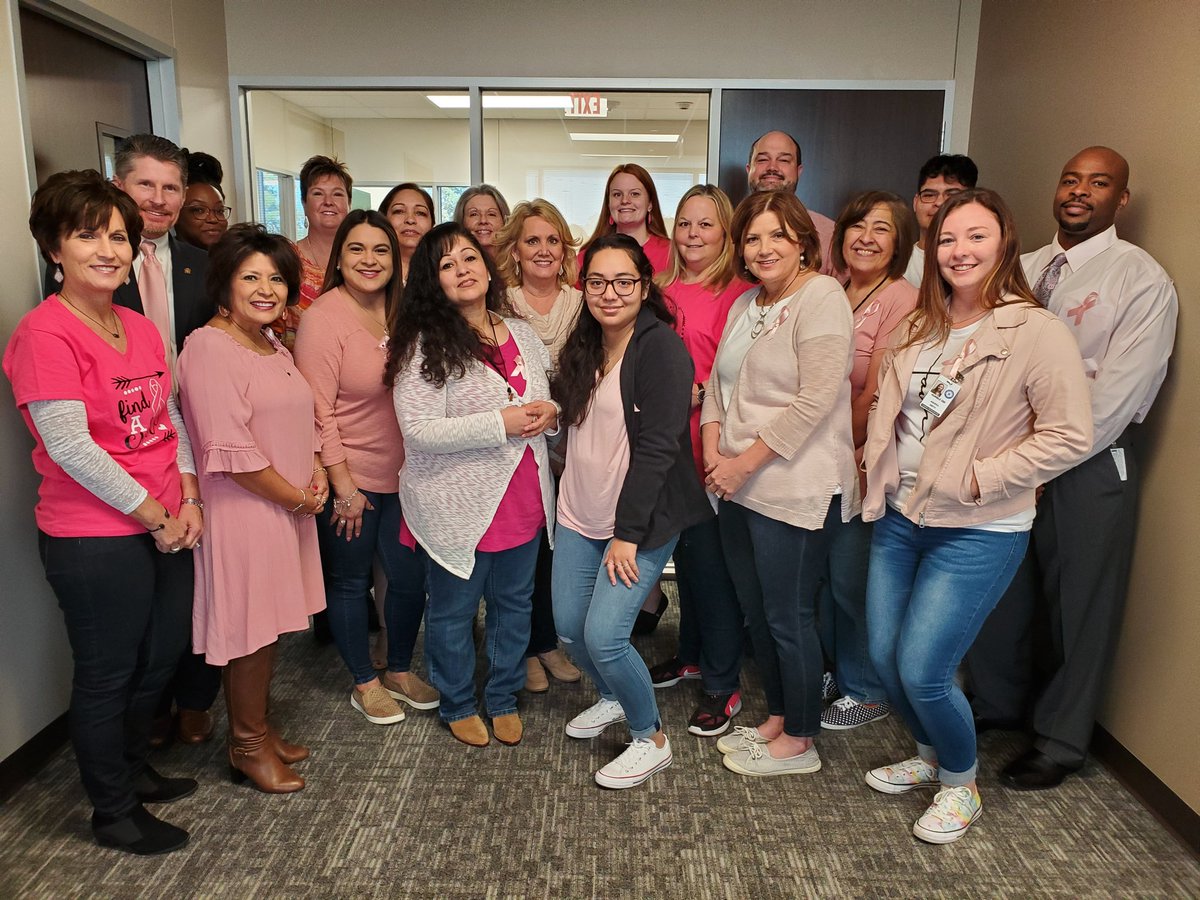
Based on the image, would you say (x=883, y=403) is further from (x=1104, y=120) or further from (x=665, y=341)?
(x=1104, y=120)

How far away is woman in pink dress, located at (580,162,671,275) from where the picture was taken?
A: 10.3 feet

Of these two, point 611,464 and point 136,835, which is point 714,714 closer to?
point 611,464

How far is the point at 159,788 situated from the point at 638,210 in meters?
2.47

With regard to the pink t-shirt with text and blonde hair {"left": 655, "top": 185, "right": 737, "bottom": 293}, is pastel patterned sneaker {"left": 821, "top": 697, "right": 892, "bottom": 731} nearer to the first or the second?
blonde hair {"left": 655, "top": 185, "right": 737, "bottom": 293}

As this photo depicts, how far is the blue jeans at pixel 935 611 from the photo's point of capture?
202cm

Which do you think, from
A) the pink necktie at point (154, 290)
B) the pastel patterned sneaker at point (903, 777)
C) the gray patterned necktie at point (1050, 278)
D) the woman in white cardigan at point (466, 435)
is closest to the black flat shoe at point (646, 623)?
the woman in white cardigan at point (466, 435)

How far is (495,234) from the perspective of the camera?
3.13 metres

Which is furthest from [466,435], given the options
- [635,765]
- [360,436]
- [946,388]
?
[946,388]

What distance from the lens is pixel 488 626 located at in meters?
2.62

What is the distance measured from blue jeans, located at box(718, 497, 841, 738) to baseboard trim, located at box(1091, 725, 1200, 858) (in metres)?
0.87

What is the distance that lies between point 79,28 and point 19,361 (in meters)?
1.79

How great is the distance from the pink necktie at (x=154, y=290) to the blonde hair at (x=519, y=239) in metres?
1.03

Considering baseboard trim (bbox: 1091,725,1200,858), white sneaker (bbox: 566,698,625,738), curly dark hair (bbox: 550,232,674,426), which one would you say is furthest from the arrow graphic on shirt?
baseboard trim (bbox: 1091,725,1200,858)

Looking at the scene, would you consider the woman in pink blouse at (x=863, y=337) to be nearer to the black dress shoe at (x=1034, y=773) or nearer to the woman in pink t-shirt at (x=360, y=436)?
the black dress shoe at (x=1034, y=773)
